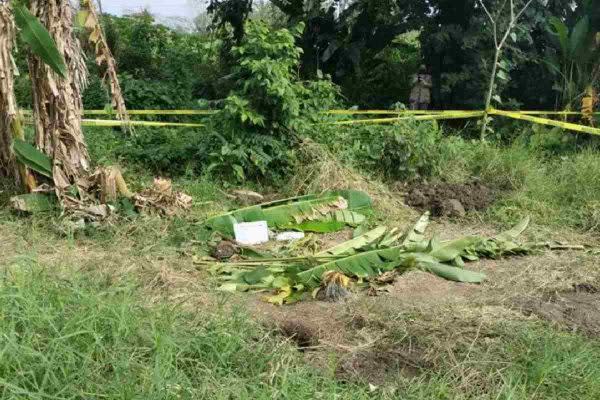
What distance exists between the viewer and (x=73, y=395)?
2574 mm

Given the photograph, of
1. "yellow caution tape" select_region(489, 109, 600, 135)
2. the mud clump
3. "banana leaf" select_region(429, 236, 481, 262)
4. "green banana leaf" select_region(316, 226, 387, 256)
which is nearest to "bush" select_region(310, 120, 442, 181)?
"green banana leaf" select_region(316, 226, 387, 256)

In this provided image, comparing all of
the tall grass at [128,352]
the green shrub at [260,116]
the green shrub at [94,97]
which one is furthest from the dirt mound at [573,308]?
the green shrub at [94,97]

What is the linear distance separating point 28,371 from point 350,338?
166 cm

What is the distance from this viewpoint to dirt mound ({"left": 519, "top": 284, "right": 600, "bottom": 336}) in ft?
12.3

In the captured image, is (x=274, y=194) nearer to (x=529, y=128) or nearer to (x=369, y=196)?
(x=369, y=196)

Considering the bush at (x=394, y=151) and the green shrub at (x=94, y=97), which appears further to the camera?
the green shrub at (x=94, y=97)

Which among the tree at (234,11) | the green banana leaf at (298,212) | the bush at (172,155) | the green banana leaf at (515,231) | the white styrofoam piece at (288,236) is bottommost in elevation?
the green banana leaf at (515,231)

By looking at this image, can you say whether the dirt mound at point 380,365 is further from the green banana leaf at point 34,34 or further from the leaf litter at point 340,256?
the green banana leaf at point 34,34

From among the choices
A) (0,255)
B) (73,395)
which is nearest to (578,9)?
(0,255)

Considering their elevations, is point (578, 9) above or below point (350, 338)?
above

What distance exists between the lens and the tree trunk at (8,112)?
518 centimetres

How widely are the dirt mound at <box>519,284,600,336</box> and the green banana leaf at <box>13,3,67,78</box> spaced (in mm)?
3937

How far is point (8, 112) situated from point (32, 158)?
456mm

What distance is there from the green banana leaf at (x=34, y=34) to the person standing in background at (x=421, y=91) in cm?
622
